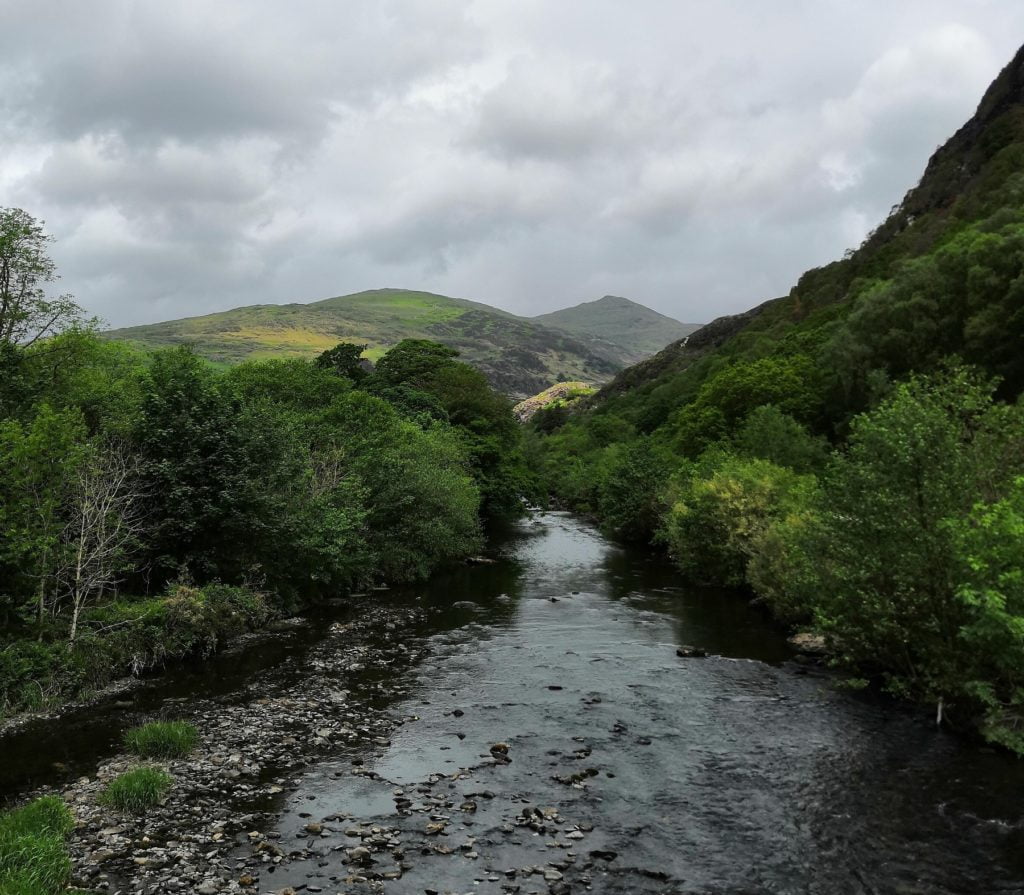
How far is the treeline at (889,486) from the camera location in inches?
835

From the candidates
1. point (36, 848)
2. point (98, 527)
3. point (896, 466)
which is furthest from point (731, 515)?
point (36, 848)

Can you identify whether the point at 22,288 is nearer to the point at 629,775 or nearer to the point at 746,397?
the point at 629,775

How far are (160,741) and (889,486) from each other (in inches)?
916

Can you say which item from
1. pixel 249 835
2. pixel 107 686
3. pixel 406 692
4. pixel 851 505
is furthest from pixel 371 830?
pixel 851 505

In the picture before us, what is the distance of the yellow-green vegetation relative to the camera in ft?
43.0

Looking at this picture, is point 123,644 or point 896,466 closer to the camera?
point 896,466

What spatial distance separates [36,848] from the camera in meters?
14.1

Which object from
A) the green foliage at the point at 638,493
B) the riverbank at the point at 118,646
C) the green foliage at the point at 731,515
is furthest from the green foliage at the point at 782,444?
the riverbank at the point at 118,646

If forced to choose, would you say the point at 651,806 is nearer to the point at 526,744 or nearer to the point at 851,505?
the point at 526,744

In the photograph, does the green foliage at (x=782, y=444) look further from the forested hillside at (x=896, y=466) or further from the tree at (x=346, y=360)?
the tree at (x=346, y=360)

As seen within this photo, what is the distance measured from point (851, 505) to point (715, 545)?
23193 millimetres

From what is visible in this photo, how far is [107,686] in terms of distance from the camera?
26422 mm

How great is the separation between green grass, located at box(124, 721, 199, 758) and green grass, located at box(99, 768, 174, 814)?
233 cm

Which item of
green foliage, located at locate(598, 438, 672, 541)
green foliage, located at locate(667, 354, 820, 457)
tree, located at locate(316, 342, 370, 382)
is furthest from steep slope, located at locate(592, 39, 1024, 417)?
tree, located at locate(316, 342, 370, 382)
